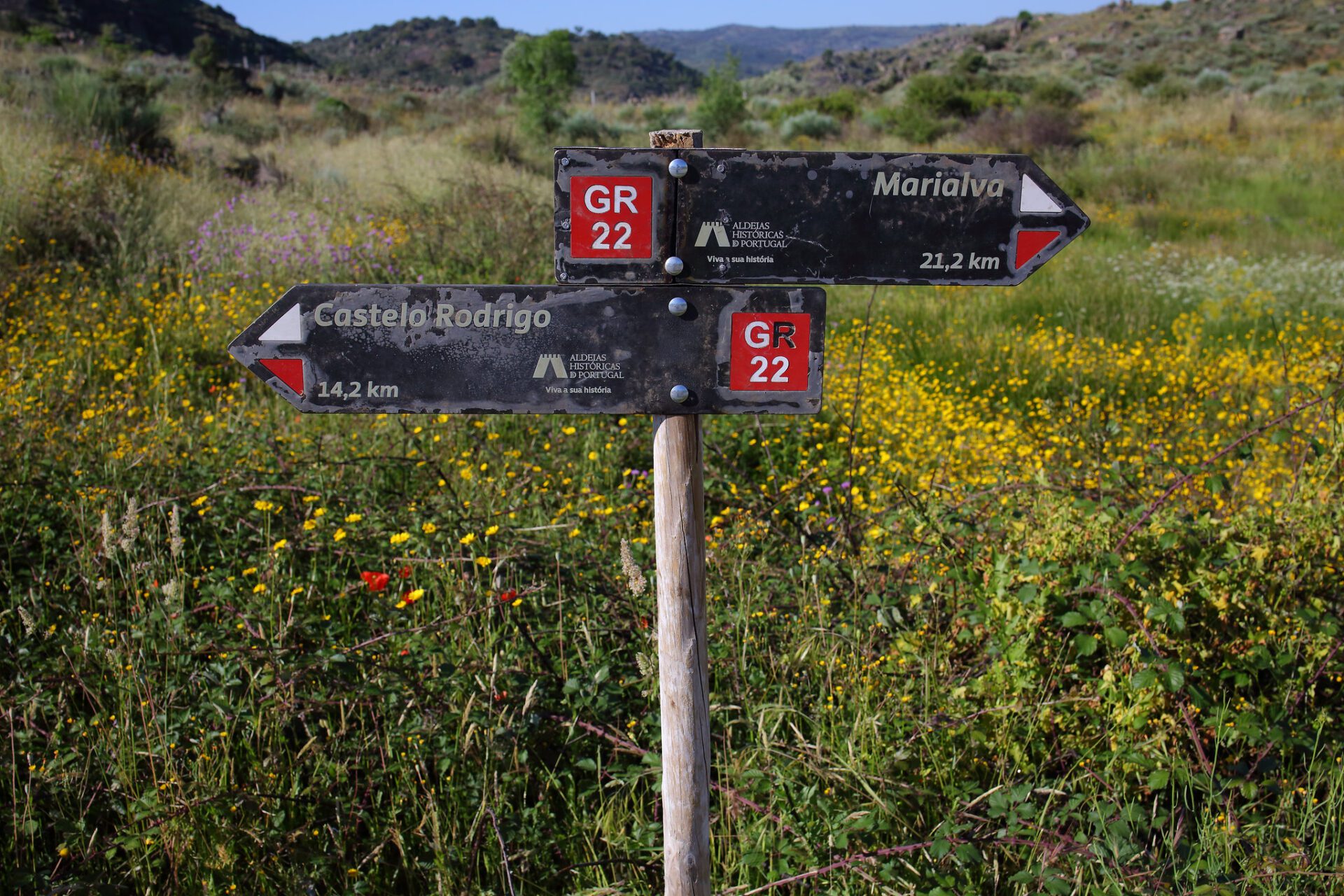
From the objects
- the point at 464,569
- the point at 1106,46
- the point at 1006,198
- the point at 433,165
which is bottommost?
the point at 464,569

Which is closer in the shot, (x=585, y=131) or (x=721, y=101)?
(x=585, y=131)

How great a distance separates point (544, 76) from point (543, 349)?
22.2 m

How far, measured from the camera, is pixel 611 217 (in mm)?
1512

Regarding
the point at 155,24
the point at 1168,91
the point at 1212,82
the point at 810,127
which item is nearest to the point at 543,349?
the point at 810,127

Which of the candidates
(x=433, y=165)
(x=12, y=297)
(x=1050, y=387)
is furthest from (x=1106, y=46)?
(x=12, y=297)

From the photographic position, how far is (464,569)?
110 inches

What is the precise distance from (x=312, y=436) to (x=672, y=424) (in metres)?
2.93

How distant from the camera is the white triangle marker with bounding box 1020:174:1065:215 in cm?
157

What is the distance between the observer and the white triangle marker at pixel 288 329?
156cm

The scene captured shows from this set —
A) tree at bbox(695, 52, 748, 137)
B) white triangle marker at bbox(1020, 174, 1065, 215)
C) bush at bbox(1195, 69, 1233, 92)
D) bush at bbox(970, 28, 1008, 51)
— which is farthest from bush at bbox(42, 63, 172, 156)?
bush at bbox(970, 28, 1008, 51)

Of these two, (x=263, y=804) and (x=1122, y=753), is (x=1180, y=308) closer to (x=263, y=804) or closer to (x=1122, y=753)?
(x=1122, y=753)

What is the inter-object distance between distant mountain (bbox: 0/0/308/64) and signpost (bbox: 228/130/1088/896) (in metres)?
40.7

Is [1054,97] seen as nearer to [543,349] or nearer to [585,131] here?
[585,131]

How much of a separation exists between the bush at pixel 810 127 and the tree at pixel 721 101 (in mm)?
1330
